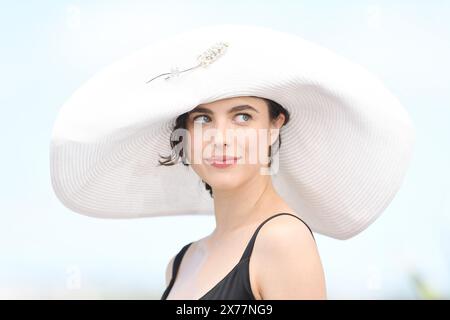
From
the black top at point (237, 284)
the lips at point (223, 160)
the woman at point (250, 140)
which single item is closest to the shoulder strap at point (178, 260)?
the woman at point (250, 140)

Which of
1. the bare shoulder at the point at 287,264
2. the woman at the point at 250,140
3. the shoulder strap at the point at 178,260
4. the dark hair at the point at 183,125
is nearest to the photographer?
the bare shoulder at the point at 287,264

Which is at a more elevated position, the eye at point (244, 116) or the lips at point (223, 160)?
the eye at point (244, 116)

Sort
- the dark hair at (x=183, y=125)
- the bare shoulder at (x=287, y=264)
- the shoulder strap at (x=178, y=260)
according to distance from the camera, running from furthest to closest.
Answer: the shoulder strap at (x=178, y=260), the dark hair at (x=183, y=125), the bare shoulder at (x=287, y=264)

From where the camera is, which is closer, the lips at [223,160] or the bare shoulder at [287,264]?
the bare shoulder at [287,264]

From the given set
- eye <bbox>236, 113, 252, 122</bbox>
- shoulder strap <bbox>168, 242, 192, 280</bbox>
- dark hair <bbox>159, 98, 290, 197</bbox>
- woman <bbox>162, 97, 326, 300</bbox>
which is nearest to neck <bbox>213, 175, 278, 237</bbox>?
woman <bbox>162, 97, 326, 300</bbox>

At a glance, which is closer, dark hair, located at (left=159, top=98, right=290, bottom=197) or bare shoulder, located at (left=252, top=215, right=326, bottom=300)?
bare shoulder, located at (left=252, top=215, right=326, bottom=300)

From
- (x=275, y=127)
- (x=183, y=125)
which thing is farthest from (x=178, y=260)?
(x=275, y=127)

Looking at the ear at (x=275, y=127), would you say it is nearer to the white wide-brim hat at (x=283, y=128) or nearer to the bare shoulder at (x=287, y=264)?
the white wide-brim hat at (x=283, y=128)

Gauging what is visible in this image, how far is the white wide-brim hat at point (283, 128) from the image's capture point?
327 cm

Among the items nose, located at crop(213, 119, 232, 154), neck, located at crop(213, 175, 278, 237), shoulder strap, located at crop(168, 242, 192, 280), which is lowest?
shoulder strap, located at crop(168, 242, 192, 280)

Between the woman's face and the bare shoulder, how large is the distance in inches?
11.3

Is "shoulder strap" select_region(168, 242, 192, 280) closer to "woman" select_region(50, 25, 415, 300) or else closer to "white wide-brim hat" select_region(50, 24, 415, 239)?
"woman" select_region(50, 25, 415, 300)

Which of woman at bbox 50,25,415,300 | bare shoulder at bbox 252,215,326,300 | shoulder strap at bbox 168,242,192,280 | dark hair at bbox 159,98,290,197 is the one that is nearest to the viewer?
bare shoulder at bbox 252,215,326,300

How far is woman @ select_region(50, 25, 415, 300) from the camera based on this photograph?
10.6 feet
